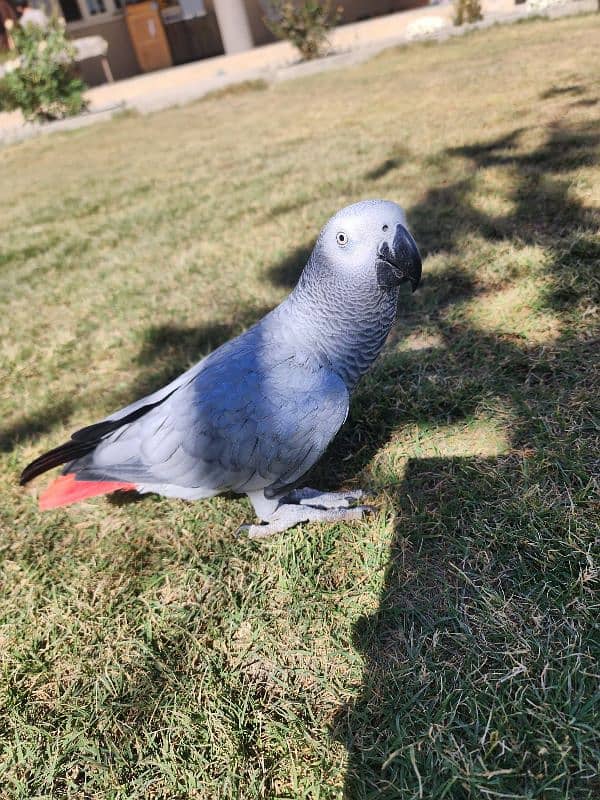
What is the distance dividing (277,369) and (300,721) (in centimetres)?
112

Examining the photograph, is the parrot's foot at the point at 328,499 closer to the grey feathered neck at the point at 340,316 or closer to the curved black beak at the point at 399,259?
the grey feathered neck at the point at 340,316

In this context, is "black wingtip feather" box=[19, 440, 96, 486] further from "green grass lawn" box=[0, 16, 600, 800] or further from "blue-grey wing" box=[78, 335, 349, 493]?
"green grass lawn" box=[0, 16, 600, 800]

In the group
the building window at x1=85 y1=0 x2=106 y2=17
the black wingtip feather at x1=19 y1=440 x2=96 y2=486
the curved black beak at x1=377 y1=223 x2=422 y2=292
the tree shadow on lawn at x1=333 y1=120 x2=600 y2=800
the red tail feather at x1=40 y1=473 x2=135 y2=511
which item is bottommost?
the tree shadow on lawn at x1=333 y1=120 x2=600 y2=800

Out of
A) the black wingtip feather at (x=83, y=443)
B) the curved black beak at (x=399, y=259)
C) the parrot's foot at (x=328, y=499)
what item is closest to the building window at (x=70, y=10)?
the black wingtip feather at (x=83, y=443)

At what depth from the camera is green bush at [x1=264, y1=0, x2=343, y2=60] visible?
35.5 feet

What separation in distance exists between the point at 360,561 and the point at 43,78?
43.0ft

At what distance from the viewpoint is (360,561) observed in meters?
1.85

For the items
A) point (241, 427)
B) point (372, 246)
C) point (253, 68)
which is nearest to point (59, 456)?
point (241, 427)

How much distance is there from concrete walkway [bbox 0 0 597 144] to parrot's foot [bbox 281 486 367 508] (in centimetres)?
1159

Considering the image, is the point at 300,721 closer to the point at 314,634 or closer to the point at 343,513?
the point at 314,634

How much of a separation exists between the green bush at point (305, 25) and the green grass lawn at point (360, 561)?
9142 millimetres

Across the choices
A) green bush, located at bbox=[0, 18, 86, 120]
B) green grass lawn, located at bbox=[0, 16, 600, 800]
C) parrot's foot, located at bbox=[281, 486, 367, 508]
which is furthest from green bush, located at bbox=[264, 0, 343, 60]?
parrot's foot, located at bbox=[281, 486, 367, 508]

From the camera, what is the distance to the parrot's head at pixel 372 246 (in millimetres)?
1605

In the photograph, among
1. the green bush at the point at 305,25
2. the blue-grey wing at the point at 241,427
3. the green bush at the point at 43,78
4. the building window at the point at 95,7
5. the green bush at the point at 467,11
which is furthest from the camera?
the building window at the point at 95,7
